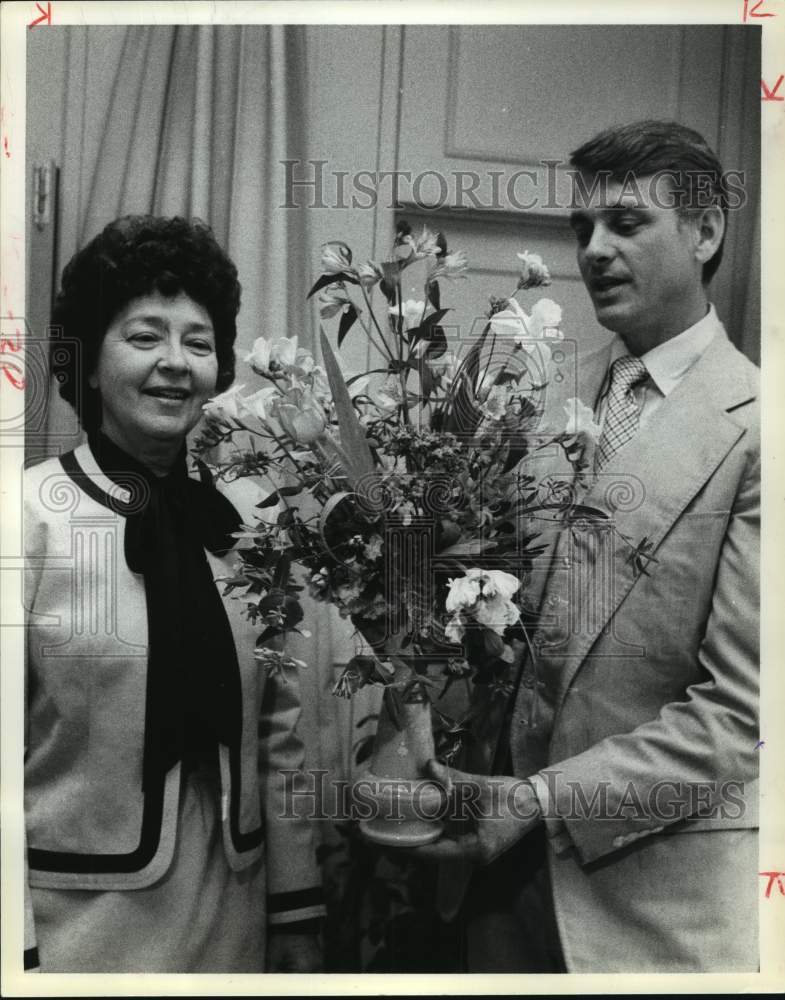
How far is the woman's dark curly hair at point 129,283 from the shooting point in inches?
61.7

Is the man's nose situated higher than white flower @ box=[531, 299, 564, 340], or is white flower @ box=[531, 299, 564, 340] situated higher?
the man's nose

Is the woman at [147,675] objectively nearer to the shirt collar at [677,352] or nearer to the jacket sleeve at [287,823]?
the jacket sleeve at [287,823]

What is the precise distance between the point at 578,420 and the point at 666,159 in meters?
0.46

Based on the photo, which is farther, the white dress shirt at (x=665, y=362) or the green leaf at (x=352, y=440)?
the white dress shirt at (x=665, y=362)

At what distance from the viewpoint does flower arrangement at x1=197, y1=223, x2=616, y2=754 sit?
4.88ft

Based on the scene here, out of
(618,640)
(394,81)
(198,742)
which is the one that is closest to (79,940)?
(198,742)

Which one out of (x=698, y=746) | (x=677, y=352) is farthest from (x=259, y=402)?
(x=698, y=746)

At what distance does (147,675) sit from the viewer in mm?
1562

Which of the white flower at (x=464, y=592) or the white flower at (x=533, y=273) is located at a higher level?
the white flower at (x=533, y=273)

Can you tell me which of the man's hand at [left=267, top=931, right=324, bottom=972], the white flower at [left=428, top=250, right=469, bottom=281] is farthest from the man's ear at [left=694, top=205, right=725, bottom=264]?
the man's hand at [left=267, top=931, right=324, bottom=972]

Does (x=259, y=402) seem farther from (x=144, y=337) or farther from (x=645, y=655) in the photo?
(x=645, y=655)

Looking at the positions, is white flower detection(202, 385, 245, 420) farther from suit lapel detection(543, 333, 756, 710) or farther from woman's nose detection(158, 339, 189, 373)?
suit lapel detection(543, 333, 756, 710)

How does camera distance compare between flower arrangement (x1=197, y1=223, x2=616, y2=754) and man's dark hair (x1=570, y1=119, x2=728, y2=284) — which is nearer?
flower arrangement (x1=197, y1=223, x2=616, y2=754)

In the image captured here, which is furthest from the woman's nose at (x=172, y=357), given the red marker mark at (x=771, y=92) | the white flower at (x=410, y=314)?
the red marker mark at (x=771, y=92)
